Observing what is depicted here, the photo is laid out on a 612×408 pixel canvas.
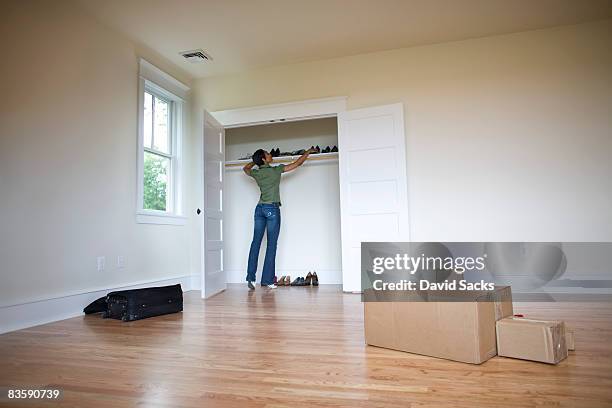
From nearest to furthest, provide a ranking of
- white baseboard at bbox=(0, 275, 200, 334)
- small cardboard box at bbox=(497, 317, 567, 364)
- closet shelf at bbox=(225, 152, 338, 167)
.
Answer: small cardboard box at bbox=(497, 317, 567, 364)
white baseboard at bbox=(0, 275, 200, 334)
closet shelf at bbox=(225, 152, 338, 167)

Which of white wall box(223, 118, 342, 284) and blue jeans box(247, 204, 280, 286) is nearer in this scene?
blue jeans box(247, 204, 280, 286)

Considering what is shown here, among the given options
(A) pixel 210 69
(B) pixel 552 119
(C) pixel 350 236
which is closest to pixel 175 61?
(A) pixel 210 69

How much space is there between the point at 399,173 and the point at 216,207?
7.02 ft

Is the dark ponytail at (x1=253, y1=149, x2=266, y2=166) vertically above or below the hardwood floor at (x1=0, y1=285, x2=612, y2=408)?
above

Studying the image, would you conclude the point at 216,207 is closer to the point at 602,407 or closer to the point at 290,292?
the point at 290,292

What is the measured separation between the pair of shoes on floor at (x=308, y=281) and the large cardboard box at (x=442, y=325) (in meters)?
3.10

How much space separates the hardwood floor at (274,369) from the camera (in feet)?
4.77

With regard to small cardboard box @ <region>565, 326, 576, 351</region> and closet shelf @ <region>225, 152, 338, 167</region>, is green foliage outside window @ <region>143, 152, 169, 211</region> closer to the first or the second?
closet shelf @ <region>225, 152, 338, 167</region>

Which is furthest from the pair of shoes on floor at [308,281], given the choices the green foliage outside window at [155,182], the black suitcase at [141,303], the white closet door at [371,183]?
the black suitcase at [141,303]

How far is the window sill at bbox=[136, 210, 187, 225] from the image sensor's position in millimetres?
4219

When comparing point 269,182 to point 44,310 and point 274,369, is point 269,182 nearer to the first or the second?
point 44,310

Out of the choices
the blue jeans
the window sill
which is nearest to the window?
the window sill

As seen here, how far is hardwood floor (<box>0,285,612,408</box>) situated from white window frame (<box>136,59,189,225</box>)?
165cm

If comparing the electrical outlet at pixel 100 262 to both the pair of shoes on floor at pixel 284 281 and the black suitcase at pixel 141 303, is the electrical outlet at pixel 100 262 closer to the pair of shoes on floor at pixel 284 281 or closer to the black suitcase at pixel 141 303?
the black suitcase at pixel 141 303
